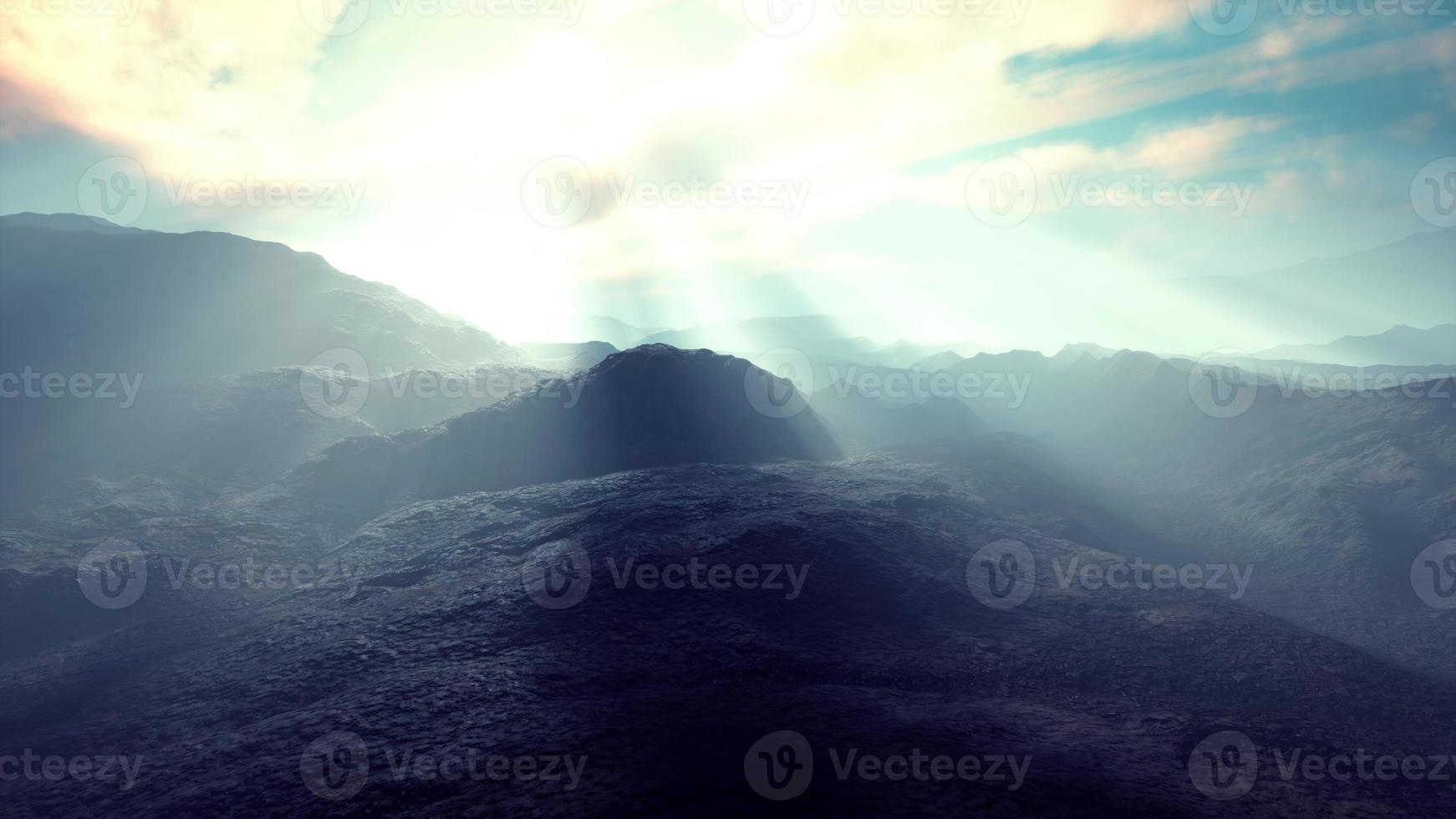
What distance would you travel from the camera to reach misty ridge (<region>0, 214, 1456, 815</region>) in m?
21.9

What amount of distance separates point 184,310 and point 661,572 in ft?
313

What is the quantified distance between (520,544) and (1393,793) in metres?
39.8

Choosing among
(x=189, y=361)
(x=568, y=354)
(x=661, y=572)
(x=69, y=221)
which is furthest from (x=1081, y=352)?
(x=69, y=221)

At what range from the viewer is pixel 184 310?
9050 cm

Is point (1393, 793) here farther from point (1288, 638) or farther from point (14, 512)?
point (14, 512)

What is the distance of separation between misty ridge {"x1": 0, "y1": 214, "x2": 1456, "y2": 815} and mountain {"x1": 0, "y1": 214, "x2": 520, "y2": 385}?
2.15 feet

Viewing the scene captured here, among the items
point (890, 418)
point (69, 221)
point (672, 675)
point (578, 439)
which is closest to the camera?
point (672, 675)

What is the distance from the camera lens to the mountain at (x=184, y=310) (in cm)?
7900

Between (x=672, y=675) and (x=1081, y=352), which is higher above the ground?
(x=1081, y=352)

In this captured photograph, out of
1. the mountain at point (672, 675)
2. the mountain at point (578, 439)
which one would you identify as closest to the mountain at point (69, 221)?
the mountain at point (578, 439)

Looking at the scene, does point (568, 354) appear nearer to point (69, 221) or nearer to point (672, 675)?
point (69, 221)

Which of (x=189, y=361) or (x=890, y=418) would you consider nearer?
(x=189, y=361)

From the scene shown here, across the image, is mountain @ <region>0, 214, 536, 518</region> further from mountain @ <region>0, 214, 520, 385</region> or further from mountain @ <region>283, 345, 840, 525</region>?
mountain @ <region>283, 345, 840, 525</region>

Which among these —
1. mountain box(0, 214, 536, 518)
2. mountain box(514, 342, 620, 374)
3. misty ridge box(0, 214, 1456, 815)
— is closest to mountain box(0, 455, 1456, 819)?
misty ridge box(0, 214, 1456, 815)
